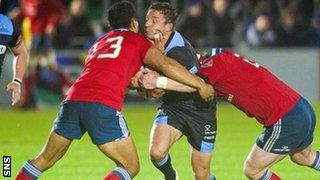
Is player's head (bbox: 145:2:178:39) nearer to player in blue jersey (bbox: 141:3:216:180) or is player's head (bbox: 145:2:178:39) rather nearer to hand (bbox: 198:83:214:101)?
player in blue jersey (bbox: 141:3:216:180)

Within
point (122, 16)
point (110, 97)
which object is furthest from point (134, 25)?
point (110, 97)

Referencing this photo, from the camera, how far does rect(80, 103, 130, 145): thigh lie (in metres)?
9.52

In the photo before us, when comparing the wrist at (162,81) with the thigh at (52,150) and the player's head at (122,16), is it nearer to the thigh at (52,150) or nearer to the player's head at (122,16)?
the player's head at (122,16)

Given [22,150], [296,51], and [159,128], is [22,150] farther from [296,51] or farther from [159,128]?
[296,51]

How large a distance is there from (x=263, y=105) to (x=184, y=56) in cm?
108

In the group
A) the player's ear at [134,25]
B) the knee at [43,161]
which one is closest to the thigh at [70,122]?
the knee at [43,161]

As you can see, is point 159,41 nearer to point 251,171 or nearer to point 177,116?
point 177,116

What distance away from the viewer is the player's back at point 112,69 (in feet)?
31.5

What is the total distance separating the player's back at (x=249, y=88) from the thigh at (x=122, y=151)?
52.6 inches

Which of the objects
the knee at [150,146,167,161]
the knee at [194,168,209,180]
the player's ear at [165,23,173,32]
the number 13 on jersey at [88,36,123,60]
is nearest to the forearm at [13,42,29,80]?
the number 13 on jersey at [88,36,123,60]

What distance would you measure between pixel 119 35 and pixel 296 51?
14763mm

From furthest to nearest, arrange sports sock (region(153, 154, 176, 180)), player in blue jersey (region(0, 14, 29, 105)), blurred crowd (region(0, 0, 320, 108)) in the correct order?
blurred crowd (region(0, 0, 320, 108))
sports sock (region(153, 154, 176, 180))
player in blue jersey (region(0, 14, 29, 105))

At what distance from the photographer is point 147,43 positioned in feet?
32.1

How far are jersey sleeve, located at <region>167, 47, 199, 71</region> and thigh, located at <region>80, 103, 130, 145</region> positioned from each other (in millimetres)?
1602
